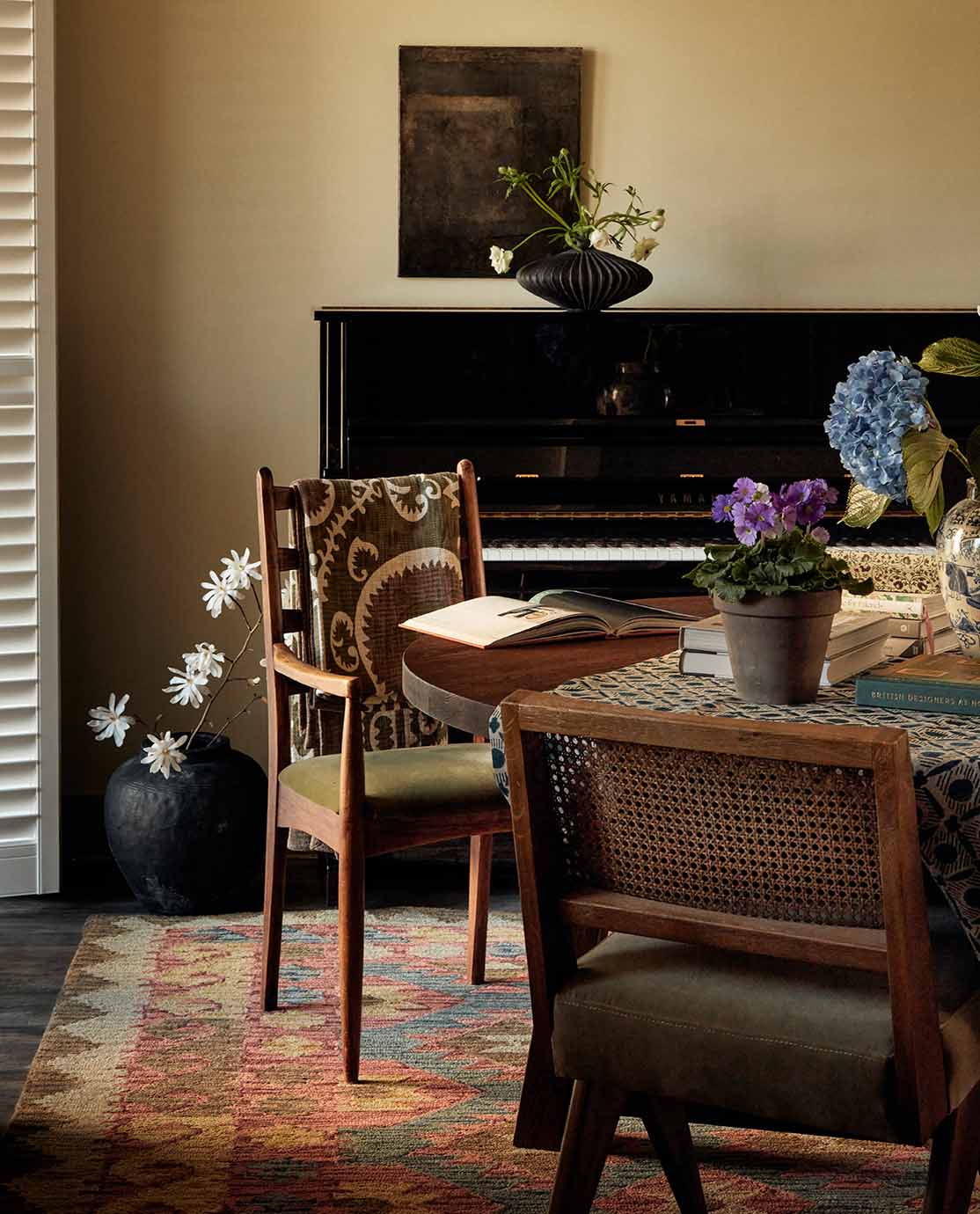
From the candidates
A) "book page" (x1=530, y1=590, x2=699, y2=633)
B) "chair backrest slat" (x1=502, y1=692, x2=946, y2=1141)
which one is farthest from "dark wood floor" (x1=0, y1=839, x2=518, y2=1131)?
"chair backrest slat" (x1=502, y1=692, x2=946, y2=1141)

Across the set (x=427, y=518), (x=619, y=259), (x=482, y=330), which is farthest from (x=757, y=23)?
(x=427, y=518)

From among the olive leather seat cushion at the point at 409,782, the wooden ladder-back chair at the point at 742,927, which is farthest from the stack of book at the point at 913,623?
the olive leather seat cushion at the point at 409,782

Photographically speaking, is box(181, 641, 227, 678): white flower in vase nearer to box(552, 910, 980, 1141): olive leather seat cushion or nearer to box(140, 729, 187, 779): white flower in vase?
box(140, 729, 187, 779): white flower in vase

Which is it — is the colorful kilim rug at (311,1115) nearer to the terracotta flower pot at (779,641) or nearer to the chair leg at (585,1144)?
Result: the chair leg at (585,1144)

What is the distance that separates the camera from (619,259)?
359 centimetres

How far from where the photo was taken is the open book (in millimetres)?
2152

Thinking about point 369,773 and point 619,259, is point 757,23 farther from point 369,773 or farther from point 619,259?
point 369,773

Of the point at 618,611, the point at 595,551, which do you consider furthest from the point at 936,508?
the point at 595,551

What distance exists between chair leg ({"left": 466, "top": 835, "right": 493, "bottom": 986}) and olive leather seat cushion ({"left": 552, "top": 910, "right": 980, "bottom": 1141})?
4.38ft

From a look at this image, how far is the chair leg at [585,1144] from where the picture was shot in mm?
1523

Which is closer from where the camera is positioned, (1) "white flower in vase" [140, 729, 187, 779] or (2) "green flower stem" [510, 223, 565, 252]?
(1) "white flower in vase" [140, 729, 187, 779]

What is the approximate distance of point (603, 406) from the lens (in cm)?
363

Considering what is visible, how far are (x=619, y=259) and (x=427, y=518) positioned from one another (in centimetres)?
109

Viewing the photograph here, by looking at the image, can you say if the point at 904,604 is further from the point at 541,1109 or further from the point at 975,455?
the point at 541,1109
